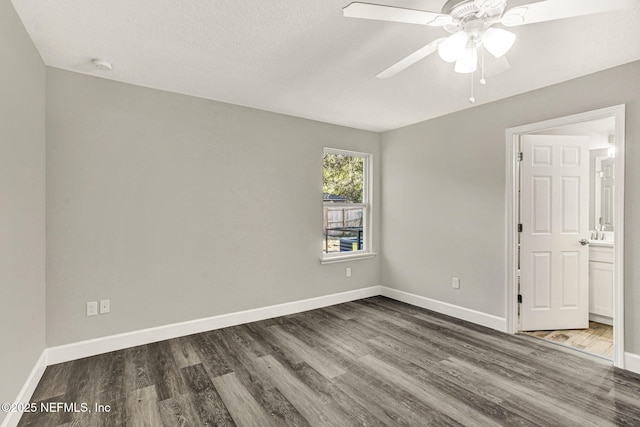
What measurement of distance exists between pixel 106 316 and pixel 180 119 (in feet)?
6.44

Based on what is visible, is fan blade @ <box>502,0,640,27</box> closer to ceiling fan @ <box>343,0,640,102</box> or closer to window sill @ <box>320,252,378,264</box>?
ceiling fan @ <box>343,0,640,102</box>

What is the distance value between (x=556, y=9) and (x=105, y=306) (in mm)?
3651

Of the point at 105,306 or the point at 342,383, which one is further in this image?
the point at 105,306

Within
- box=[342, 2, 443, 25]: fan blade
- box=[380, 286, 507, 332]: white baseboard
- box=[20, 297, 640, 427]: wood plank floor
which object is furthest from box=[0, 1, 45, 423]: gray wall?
box=[380, 286, 507, 332]: white baseboard

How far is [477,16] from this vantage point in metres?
1.46

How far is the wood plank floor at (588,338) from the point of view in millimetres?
2891

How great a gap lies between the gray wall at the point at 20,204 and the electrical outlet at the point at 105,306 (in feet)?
1.27

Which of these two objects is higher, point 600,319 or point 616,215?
point 616,215

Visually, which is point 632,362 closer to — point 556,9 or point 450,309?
point 450,309

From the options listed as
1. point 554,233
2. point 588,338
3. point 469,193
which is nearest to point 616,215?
point 554,233

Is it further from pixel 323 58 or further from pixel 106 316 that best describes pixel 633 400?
pixel 106 316

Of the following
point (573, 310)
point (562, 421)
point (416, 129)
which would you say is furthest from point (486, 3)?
point (573, 310)

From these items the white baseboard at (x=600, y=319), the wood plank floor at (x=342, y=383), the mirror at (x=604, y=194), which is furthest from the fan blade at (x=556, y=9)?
the white baseboard at (x=600, y=319)

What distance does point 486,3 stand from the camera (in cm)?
136
